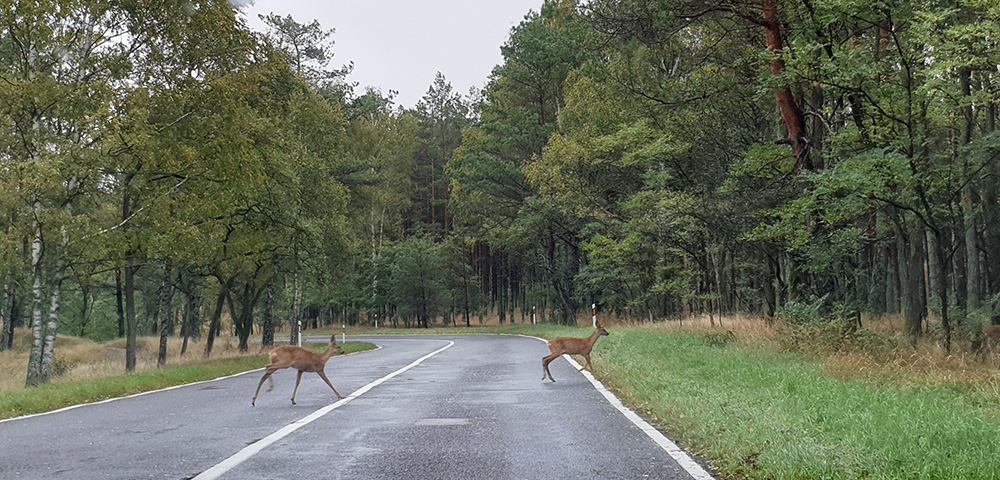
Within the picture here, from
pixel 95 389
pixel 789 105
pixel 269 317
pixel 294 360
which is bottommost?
pixel 95 389

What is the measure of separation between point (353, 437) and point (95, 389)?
324 inches

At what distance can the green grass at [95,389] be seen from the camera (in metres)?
11.9

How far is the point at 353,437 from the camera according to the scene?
26.7 ft

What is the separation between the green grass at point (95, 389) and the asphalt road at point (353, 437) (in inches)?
30.1

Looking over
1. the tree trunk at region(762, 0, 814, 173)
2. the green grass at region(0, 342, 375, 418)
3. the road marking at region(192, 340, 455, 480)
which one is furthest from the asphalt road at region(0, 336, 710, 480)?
the tree trunk at region(762, 0, 814, 173)

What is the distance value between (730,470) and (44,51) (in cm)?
1876

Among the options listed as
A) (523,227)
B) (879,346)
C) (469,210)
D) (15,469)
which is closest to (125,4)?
(15,469)

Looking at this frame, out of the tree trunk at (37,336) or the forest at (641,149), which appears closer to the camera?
the forest at (641,149)

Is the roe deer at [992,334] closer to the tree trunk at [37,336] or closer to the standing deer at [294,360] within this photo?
the standing deer at [294,360]

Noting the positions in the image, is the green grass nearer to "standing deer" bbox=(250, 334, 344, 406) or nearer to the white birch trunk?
the white birch trunk

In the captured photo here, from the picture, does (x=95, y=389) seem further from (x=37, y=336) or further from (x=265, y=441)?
(x=265, y=441)

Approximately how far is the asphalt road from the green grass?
2.51 ft

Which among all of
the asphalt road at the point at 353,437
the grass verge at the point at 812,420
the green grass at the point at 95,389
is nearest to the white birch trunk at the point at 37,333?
the green grass at the point at 95,389

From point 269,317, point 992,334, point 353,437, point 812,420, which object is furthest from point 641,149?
point 353,437
